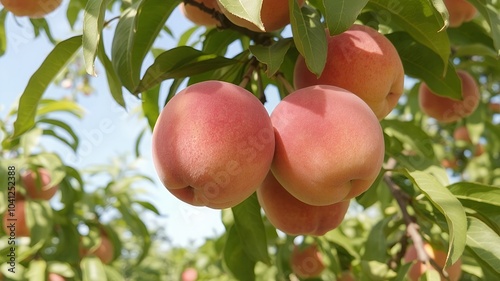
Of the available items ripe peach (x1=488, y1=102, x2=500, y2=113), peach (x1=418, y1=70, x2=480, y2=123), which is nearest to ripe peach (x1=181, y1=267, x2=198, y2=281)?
peach (x1=418, y1=70, x2=480, y2=123)

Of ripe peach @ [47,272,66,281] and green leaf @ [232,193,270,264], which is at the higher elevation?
green leaf @ [232,193,270,264]

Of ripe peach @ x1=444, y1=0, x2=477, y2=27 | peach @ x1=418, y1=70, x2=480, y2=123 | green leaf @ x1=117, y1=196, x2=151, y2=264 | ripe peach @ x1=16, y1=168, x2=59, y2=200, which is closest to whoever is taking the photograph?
ripe peach @ x1=444, y1=0, x2=477, y2=27

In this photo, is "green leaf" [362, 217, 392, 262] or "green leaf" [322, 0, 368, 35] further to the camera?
"green leaf" [362, 217, 392, 262]

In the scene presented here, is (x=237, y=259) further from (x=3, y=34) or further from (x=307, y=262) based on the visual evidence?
(x=3, y=34)

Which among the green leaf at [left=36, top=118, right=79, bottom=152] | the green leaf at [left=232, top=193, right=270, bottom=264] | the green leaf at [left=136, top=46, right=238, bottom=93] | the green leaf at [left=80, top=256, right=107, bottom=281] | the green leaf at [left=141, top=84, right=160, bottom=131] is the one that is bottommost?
the green leaf at [left=80, top=256, right=107, bottom=281]

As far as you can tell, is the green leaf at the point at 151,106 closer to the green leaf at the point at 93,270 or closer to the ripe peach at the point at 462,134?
the green leaf at the point at 93,270

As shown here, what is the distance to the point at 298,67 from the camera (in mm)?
1196

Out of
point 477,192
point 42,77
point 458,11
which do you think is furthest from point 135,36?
point 458,11

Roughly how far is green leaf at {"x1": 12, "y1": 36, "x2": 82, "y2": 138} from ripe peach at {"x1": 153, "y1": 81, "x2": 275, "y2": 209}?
0.49m

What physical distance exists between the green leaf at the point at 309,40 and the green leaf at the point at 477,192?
616 millimetres

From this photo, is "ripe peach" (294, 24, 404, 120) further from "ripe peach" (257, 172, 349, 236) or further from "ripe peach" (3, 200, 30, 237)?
"ripe peach" (3, 200, 30, 237)

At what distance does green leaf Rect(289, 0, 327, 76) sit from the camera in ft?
3.34

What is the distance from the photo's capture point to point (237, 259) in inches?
63.7

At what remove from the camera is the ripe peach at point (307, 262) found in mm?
2195
